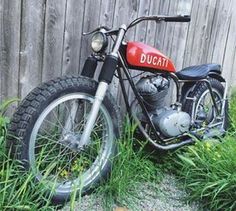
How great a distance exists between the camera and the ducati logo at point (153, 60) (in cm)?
288

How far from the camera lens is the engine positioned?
10.1 ft

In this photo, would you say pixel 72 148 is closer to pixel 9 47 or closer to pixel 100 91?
pixel 100 91

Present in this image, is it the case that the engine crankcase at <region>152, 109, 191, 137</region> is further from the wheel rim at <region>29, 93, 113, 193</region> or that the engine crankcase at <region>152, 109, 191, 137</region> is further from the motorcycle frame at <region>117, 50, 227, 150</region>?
the wheel rim at <region>29, 93, 113, 193</region>

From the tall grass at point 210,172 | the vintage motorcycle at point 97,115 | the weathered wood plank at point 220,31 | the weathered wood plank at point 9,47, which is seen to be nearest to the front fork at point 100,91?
the vintage motorcycle at point 97,115

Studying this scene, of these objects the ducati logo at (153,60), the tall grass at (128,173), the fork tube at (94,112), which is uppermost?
the ducati logo at (153,60)

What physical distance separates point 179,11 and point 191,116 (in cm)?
101

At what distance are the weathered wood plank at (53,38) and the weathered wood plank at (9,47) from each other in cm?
21

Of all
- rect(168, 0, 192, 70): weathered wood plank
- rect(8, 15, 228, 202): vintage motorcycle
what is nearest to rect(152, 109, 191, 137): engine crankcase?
rect(8, 15, 228, 202): vintage motorcycle

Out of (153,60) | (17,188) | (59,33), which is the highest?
(59,33)

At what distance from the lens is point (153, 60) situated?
9.70ft

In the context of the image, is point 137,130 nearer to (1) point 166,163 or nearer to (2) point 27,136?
(1) point 166,163

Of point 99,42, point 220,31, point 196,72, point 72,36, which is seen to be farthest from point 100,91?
point 220,31

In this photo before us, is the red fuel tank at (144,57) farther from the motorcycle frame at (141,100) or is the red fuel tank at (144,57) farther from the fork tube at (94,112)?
the fork tube at (94,112)

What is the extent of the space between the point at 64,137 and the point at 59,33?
73 centimetres
